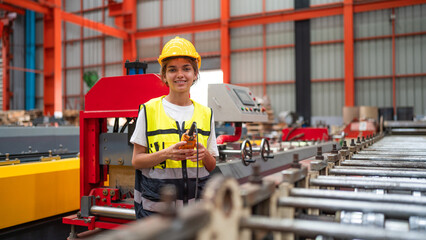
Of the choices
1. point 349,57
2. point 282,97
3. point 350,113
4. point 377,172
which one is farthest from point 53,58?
point 377,172

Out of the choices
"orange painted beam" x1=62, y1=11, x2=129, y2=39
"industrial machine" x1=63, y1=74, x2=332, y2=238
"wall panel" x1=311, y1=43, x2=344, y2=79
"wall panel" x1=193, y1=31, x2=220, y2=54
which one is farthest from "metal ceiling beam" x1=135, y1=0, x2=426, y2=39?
"industrial machine" x1=63, y1=74, x2=332, y2=238

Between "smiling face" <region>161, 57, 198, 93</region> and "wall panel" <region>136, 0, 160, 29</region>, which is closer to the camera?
"smiling face" <region>161, 57, 198, 93</region>

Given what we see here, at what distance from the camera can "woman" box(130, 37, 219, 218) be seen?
5.53 feet

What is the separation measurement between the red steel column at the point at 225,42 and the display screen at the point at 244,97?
363 inches

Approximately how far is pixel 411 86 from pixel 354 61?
74.8 inches

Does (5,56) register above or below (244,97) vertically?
above

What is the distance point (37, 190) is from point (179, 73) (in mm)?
2411

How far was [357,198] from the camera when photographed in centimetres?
101

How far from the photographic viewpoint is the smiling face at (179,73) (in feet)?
5.55

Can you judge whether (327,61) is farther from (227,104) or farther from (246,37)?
(227,104)

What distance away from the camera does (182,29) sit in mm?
13188

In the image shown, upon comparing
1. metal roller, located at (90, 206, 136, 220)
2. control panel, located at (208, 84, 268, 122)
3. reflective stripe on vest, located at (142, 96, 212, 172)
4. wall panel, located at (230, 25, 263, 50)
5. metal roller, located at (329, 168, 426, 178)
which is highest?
wall panel, located at (230, 25, 263, 50)

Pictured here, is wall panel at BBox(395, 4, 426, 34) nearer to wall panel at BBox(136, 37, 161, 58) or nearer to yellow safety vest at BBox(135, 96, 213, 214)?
wall panel at BBox(136, 37, 161, 58)

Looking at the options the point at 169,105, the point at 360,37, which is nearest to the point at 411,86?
the point at 360,37
